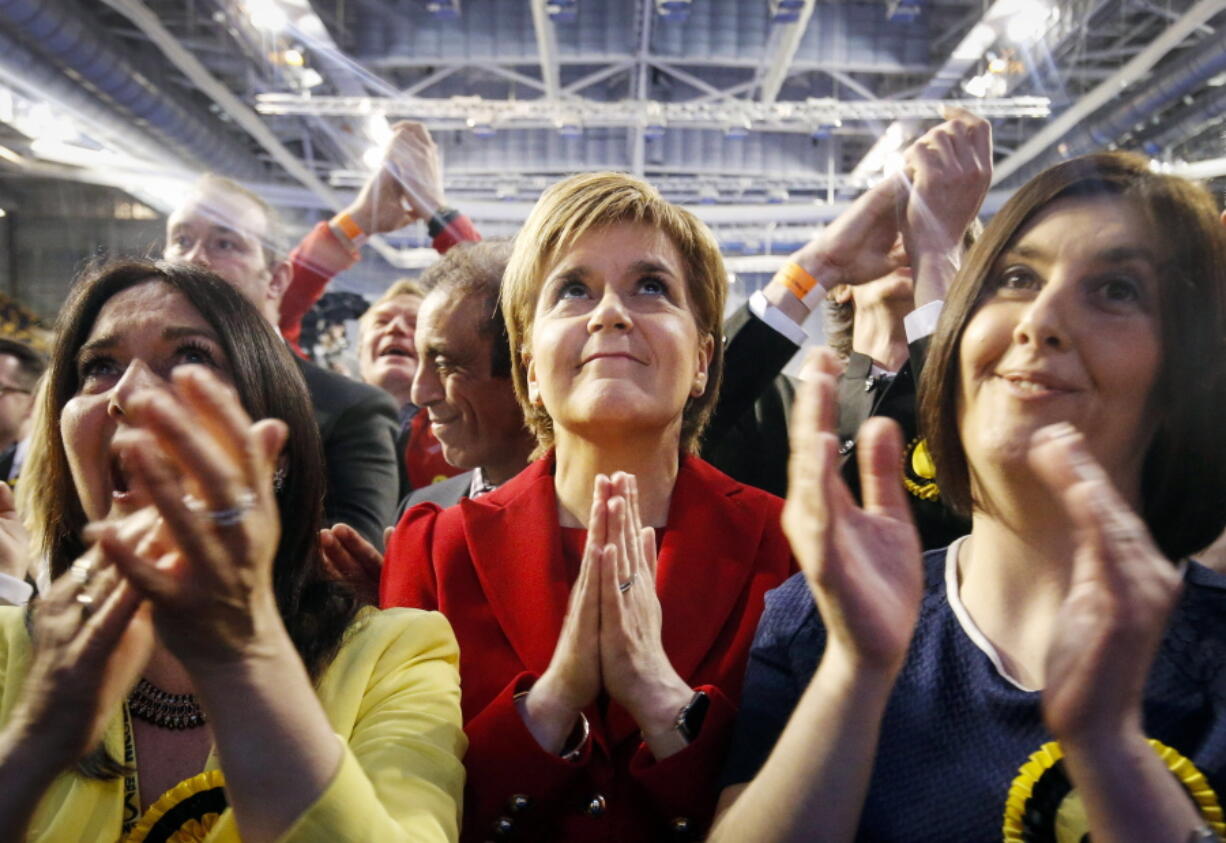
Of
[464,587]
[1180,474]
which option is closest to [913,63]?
[1180,474]

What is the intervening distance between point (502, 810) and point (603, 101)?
1.77 meters

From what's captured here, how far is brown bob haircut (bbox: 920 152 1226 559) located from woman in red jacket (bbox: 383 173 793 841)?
29 cm

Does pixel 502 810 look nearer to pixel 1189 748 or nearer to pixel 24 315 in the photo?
pixel 1189 748

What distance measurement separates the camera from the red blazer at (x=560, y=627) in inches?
36.5

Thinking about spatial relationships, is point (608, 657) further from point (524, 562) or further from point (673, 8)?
point (673, 8)

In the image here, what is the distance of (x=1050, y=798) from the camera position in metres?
0.78

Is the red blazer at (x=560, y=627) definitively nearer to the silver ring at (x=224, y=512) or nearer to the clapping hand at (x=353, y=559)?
the clapping hand at (x=353, y=559)

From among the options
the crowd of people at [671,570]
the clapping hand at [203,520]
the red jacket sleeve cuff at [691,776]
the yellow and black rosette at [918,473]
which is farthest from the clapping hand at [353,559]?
the yellow and black rosette at [918,473]

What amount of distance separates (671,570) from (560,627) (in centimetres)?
14

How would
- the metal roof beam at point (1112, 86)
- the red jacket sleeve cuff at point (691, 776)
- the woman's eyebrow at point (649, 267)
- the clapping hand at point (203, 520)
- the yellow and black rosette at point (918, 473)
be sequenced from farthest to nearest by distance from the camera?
the metal roof beam at point (1112, 86) → the yellow and black rosette at point (918, 473) → the woman's eyebrow at point (649, 267) → the red jacket sleeve cuff at point (691, 776) → the clapping hand at point (203, 520)

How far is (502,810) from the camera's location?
93 centimetres

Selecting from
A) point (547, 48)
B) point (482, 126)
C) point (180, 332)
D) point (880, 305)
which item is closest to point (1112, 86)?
point (880, 305)

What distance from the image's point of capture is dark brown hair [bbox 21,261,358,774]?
0.98 m

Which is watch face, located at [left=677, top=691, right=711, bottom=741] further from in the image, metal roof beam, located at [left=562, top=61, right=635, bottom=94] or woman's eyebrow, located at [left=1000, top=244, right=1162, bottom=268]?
metal roof beam, located at [left=562, top=61, right=635, bottom=94]
